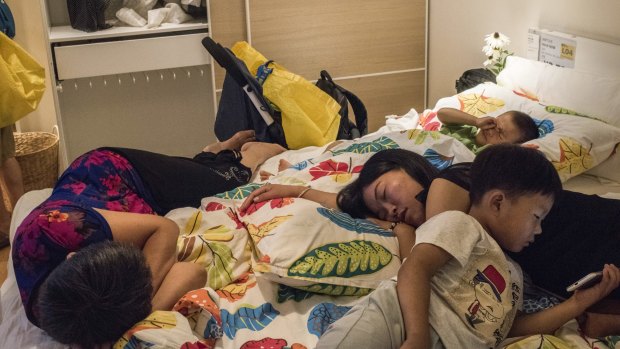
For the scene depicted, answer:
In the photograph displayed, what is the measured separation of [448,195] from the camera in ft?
5.72

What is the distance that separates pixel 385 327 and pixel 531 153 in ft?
1.75

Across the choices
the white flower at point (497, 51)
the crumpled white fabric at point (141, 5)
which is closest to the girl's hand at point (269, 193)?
the white flower at point (497, 51)

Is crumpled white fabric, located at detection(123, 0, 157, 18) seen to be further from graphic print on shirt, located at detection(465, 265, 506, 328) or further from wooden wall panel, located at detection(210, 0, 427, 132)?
graphic print on shirt, located at detection(465, 265, 506, 328)

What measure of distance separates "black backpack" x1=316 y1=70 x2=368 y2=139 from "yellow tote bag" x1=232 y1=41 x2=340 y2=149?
0.07 m

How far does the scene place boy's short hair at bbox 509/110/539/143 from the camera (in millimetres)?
2703

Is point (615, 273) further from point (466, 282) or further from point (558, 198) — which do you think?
point (466, 282)

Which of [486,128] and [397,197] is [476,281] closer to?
[397,197]

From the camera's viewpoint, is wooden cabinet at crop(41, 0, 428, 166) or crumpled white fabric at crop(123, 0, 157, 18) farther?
crumpled white fabric at crop(123, 0, 157, 18)

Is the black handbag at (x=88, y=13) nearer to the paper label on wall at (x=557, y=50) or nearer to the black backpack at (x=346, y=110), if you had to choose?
A: the black backpack at (x=346, y=110)

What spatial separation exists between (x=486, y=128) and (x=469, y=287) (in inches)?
55.6

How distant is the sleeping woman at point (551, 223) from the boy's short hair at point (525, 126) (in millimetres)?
875

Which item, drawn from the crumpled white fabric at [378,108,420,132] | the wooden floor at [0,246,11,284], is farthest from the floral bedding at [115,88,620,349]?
the wooden floor at [0,246,11,284]

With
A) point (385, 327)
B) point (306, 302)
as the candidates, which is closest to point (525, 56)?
point (306, 302)

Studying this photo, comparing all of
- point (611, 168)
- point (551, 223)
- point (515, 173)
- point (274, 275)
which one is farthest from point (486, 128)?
point (274, 275)
